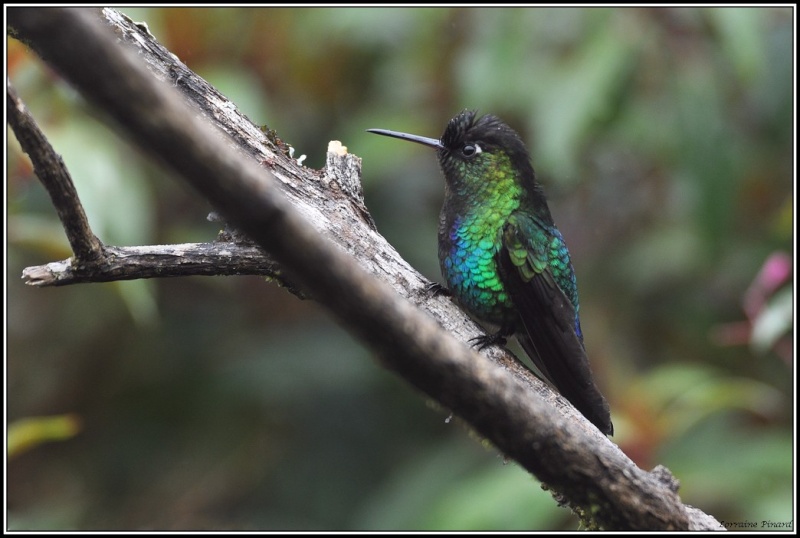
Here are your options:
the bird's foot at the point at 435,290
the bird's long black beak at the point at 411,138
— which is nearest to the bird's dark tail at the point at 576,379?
the bird's foot at the point at 435,290

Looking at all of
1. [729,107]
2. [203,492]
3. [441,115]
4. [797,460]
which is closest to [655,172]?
[729,107]

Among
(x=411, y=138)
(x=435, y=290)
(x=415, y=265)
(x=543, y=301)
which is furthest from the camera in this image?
(x=415, y=265)

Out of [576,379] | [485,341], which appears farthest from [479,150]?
[576,379]

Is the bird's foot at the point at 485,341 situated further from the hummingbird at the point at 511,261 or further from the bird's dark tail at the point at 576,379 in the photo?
the bird's dark tail at the point at 576,379

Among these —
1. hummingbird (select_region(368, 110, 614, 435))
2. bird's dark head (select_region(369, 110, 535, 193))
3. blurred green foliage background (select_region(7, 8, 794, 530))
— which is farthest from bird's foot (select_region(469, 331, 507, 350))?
blurred green foliage background (select_region(7, 8, 794, 530))

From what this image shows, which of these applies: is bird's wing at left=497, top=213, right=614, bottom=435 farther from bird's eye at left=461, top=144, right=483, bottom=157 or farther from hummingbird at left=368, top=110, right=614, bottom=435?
bird's eye at left=461, top=144, right=483, bottom=157

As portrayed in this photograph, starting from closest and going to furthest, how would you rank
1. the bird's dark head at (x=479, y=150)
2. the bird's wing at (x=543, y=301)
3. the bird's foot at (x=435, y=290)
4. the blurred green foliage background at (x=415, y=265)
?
the bird's foot at (x=435, y=290) → the bird's wing at (x=543, y=301) → the bird's dark head at (x=479, y=150) → the blurred green foliage background at (x=415, y=265)

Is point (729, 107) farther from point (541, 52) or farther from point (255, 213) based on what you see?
point (255, 213)

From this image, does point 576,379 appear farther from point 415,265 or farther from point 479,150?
point 415,265
